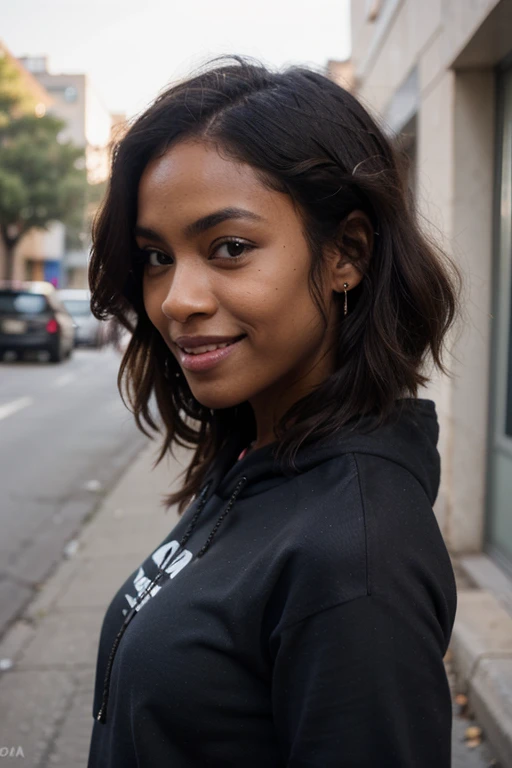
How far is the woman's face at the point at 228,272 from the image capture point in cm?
121

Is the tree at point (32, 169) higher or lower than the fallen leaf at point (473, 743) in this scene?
higher

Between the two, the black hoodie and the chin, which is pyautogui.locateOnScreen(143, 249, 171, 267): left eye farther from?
the black hoodie

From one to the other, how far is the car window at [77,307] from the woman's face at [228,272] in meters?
24.7

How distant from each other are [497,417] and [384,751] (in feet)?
11.9

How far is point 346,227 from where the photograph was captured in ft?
4.29

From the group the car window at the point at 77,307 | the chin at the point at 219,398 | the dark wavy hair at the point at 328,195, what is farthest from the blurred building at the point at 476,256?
the car window at the point at 77,307

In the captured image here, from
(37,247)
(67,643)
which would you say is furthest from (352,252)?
(37,247)

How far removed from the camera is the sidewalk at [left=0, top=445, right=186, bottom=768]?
3.22 metres

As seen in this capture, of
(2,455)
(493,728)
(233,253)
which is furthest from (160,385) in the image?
(2,455)

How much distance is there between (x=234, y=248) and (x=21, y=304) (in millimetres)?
18356

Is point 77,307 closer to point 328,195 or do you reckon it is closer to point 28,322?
point 28,322

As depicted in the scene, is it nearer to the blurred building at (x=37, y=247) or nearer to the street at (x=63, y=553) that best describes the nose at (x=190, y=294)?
the street at (x=63, y=553)

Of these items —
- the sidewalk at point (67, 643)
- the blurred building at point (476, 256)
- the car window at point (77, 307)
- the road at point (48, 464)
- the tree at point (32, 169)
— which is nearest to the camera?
the sidewalk at point (67, 643)

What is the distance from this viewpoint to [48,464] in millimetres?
8312
